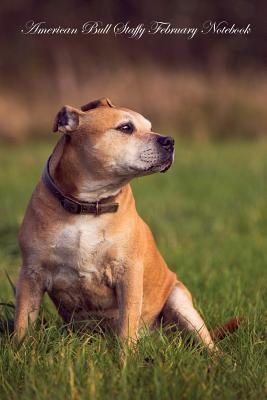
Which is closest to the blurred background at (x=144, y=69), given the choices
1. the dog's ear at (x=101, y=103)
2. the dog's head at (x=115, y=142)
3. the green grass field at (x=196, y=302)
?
the green grass field at (x=196, y=302)

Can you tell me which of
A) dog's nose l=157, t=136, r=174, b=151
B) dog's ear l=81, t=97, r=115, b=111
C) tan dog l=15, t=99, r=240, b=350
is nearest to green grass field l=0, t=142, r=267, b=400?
tan dog l=15, t=99, r=240, b=350

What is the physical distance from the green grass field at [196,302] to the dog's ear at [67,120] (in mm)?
1090

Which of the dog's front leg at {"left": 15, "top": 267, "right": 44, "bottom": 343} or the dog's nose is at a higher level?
the dog's nose

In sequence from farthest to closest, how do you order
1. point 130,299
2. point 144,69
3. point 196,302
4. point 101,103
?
point 144,69
point 196,302
point 101,103
point 130,299

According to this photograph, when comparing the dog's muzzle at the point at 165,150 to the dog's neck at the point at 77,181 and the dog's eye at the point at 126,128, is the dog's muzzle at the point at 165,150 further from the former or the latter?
the dog's neck at the point at 77,181

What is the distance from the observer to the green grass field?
148 inches

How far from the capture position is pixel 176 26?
2722cm

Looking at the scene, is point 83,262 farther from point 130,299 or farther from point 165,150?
point 165,150

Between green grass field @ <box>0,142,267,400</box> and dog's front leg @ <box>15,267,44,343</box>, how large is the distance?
0.11 meters

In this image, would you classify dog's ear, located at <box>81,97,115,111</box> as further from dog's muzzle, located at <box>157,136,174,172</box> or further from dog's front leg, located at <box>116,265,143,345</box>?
dog's front leg, located at <box>116,265,143,345</box>

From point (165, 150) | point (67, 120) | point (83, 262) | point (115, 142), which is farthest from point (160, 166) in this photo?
point (83, 262)

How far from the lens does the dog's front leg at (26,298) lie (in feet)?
15.5

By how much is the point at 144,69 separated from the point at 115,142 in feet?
56.6

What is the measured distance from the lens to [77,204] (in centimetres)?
470
